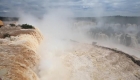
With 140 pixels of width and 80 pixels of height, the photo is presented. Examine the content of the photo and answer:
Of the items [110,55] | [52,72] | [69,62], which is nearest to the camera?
[52,72]

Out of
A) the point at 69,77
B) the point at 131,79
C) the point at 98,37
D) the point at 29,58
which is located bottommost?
the point at 98,37

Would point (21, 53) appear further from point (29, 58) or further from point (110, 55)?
point (110, 55)

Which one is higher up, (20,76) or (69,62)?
(20,76)

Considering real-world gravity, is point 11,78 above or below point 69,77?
above

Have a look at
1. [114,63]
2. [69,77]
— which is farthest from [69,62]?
[114,63]

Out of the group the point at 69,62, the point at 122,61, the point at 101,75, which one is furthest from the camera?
the point at 122,61

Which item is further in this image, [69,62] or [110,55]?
[110,55]

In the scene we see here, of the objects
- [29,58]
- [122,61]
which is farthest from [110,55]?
[29,58]

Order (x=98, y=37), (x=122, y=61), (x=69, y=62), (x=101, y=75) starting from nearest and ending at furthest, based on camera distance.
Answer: (x=101, y=75) → (x=69, y=62) → (x=122, y=61) → (x=98, y=37)

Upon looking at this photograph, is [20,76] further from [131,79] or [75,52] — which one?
[75,52]
